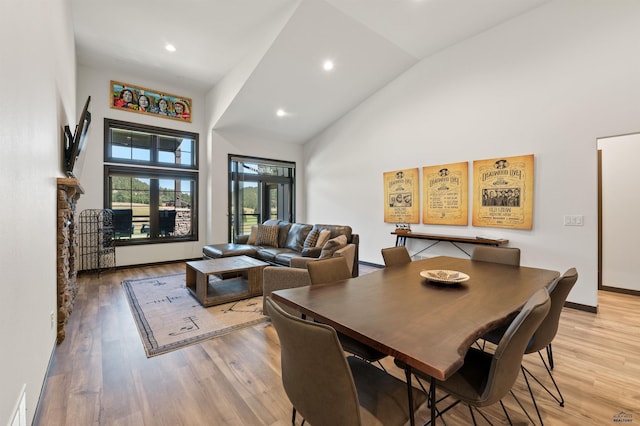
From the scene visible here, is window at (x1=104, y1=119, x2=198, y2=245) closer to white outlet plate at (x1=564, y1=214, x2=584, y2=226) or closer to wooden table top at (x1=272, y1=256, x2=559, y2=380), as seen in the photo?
wooden table top at (x1=272, y1=256, x2=559, y2=380)

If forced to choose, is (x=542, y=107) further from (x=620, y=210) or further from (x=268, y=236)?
(x=268, y=236)

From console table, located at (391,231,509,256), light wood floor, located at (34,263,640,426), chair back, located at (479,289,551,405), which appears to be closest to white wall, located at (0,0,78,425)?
light wood floor, located at (34,263,640,426)

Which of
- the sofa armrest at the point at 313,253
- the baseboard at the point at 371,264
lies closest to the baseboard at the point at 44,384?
the sofa armrest at the point at 313,253

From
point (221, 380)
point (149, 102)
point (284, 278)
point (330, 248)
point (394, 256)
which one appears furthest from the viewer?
point (149, 102)

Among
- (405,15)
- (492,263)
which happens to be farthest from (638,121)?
(405,15)

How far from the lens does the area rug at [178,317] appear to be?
2.70m

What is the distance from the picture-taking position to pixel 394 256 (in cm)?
272

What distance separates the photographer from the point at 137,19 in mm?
4082

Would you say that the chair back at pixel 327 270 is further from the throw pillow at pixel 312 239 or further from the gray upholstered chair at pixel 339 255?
the throw pillow at pixel 312 239

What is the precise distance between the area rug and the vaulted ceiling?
12.1 feet

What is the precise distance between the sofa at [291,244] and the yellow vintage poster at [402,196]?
4.38 feet

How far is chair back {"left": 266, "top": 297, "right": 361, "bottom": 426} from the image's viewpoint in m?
0.95

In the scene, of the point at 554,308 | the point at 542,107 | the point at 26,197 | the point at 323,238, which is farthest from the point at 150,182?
the point at 542,107

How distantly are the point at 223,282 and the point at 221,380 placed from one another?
2456 mm
